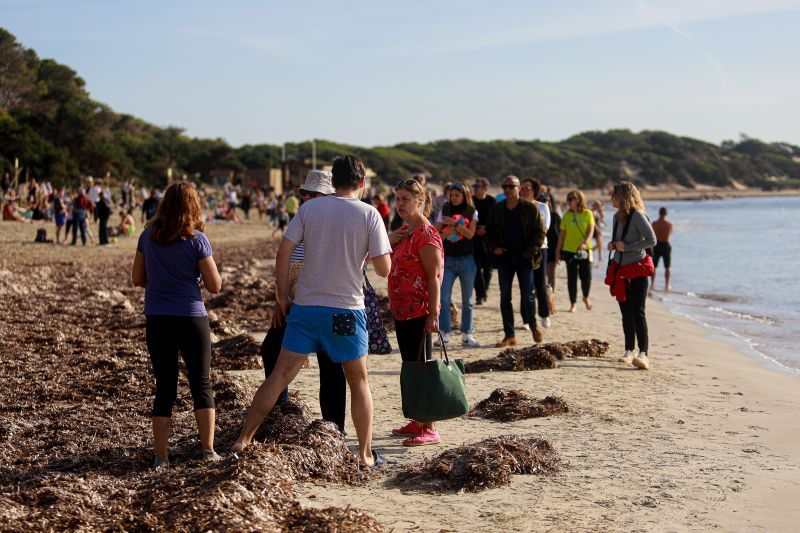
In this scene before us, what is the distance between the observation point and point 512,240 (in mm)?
10367

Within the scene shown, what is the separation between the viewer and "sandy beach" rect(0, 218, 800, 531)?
482 centimetres

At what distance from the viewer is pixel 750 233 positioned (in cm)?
5131

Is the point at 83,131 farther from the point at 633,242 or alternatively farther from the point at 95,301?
the point at 633,242

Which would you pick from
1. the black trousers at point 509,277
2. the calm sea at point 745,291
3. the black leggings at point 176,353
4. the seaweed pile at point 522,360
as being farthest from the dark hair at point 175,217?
the calm sea at point 745,291

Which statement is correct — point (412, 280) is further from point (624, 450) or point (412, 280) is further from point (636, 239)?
point (636, 239)

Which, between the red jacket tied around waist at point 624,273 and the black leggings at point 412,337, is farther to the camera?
the red jacket tied around waist at point 624,273

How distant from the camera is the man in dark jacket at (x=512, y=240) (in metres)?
10.3

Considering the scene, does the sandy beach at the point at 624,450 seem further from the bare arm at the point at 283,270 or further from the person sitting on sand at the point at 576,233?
the person sitting on sand at the point at 576,233

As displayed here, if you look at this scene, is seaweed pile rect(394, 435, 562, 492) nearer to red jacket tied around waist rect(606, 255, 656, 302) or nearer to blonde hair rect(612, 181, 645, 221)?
red jacket tied around waist rect(606, 255, 656, 302)

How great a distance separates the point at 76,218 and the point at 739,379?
21335 mm

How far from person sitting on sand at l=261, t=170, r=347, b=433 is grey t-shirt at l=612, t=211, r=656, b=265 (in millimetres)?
4292

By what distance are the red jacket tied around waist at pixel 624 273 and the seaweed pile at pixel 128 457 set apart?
12.9ft

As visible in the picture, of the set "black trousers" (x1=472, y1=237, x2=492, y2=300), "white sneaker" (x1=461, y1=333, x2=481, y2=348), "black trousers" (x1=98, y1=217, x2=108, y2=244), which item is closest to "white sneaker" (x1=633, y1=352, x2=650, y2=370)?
"white sneaker" (x1=461, y1=333, x2=481, y2=348)

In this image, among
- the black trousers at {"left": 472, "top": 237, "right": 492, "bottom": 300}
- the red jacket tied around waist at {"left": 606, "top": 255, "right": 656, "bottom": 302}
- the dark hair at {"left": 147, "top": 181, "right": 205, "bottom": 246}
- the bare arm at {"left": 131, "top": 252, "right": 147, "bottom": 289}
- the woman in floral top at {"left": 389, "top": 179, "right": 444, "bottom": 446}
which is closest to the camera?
the dark hair at {"left": 147, "top": 181, "right": 205, "bottom": 246}
